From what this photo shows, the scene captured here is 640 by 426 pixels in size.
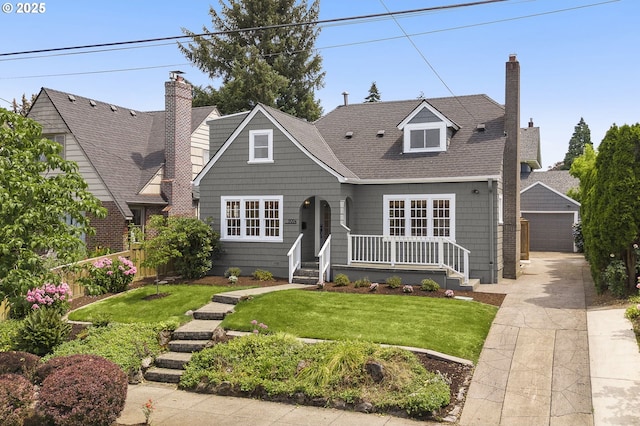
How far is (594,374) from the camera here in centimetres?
906

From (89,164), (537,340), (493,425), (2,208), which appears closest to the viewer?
(2,208)

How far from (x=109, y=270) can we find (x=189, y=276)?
8.95 ft

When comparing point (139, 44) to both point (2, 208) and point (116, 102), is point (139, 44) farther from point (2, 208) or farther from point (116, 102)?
point (116, 102)

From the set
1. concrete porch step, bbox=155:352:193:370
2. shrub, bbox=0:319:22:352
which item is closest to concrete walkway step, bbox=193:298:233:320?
concrete porch step, bbox=155:352:193:370

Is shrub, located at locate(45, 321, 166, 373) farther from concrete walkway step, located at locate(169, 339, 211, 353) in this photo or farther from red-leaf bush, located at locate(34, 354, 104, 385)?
red-leaf bush, located at locate(34, 354, 104, 385)

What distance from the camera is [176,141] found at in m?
23.7

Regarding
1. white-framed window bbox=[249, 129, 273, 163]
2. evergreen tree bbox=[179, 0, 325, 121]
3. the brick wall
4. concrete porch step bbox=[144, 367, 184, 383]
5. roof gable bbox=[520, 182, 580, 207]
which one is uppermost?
evergreen tree bbox=[179, 0, 325, 121]

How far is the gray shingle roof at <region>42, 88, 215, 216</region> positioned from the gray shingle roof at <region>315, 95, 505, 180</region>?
816cm

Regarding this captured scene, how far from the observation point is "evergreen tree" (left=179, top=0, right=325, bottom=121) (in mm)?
37625

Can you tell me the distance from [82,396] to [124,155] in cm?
1861

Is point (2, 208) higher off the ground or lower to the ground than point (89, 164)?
lower

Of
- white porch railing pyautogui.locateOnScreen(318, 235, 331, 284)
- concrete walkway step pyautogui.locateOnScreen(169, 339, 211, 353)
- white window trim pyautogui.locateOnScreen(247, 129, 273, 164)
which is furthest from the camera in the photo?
white window trim pyautogui.locateOnScreen(247, 129, 273, 164)

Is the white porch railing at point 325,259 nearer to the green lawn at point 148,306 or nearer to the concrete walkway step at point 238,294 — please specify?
the concrete walkway step at point 238,294

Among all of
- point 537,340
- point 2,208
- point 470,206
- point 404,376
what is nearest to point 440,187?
point 470,206
